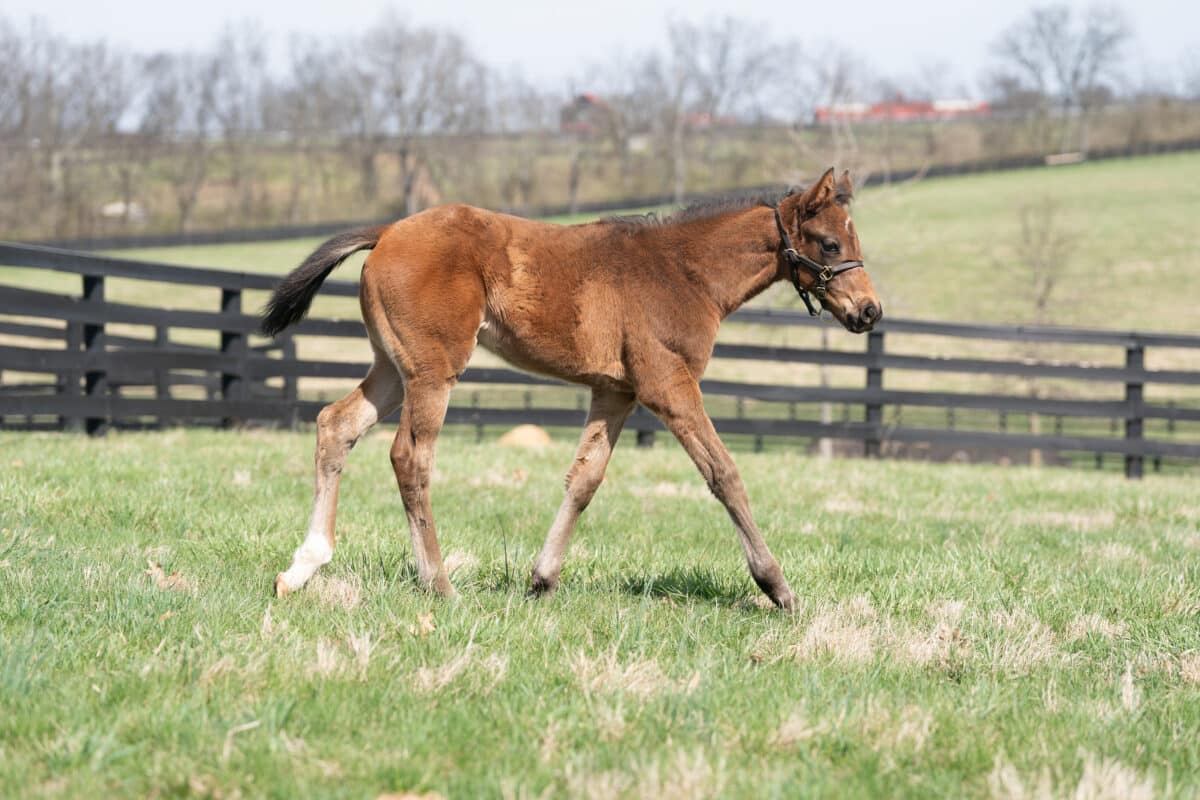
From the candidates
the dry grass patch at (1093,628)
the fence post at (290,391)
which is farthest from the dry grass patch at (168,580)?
the fence post at (290,391)

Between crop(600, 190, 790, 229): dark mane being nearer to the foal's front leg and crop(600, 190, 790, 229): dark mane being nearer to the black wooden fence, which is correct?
the foal's front leg

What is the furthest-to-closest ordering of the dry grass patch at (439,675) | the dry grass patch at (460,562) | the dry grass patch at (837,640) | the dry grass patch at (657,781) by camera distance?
the dry grass patch at (460,562) < the dry grass patch at (837,640) < the dry grass patch at (439,675) < the dry grass patch at (657,781)

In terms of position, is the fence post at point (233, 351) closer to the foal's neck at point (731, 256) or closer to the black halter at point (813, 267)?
the foal's neck at point (731, 256)

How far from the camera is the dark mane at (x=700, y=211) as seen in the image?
495 centimetres

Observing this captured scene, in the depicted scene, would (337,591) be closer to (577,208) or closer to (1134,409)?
(1134,409)

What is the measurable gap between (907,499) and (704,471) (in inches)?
164

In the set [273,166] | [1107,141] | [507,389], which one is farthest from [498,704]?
[1107,141]

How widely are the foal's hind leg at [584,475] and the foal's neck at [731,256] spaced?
0.61m

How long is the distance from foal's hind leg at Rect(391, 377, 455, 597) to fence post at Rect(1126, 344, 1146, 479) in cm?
1082

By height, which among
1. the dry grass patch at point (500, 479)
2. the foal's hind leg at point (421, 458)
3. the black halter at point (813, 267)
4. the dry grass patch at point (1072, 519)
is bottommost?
the dry grass patch at point (1072, 519)

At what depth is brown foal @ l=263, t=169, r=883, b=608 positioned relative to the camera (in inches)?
173

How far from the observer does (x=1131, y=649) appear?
13.4 ft

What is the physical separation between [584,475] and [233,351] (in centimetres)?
715

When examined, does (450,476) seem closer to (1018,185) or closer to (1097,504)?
(1097,504)
